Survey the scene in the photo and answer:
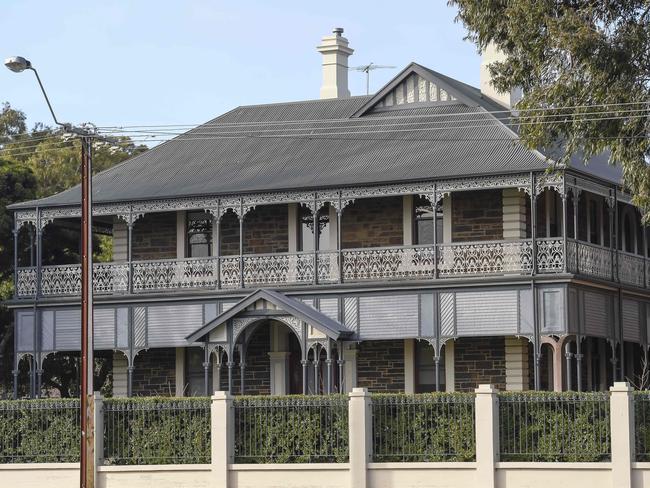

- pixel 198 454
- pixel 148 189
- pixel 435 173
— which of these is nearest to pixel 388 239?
pixel 435 173

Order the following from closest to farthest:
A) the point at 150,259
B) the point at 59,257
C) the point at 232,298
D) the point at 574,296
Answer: the point at 574,296 → the point at 232,298 → the point at 150,259 → the point at 59,257

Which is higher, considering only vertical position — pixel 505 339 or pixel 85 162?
pixel 85 162

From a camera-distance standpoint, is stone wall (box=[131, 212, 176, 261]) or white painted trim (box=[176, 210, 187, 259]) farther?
stone wall (box=[131, 212, 176, 261])

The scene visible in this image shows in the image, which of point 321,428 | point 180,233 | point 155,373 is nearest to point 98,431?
point 321,428

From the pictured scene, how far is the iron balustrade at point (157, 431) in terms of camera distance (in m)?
A: 29.8

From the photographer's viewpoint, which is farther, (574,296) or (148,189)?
(148,189)

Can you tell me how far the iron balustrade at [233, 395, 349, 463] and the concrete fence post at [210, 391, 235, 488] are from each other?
21cm

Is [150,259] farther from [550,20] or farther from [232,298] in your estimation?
[550,20]

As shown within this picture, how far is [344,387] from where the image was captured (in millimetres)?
38250

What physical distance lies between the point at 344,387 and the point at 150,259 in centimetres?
627

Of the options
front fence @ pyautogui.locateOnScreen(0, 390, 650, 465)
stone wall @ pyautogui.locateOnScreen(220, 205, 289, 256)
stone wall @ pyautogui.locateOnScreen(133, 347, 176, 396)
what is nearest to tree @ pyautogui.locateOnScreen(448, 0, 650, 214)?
front fence @ pyautogui.locateOnScreen(0, 390, 650, 465)

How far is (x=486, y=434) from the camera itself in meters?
28.0

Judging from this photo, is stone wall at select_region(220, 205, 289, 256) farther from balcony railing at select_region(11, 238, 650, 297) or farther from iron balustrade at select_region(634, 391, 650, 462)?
iron balustrade at select_region(634, 391, 650, 462)

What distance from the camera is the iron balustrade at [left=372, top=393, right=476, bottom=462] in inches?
1115
